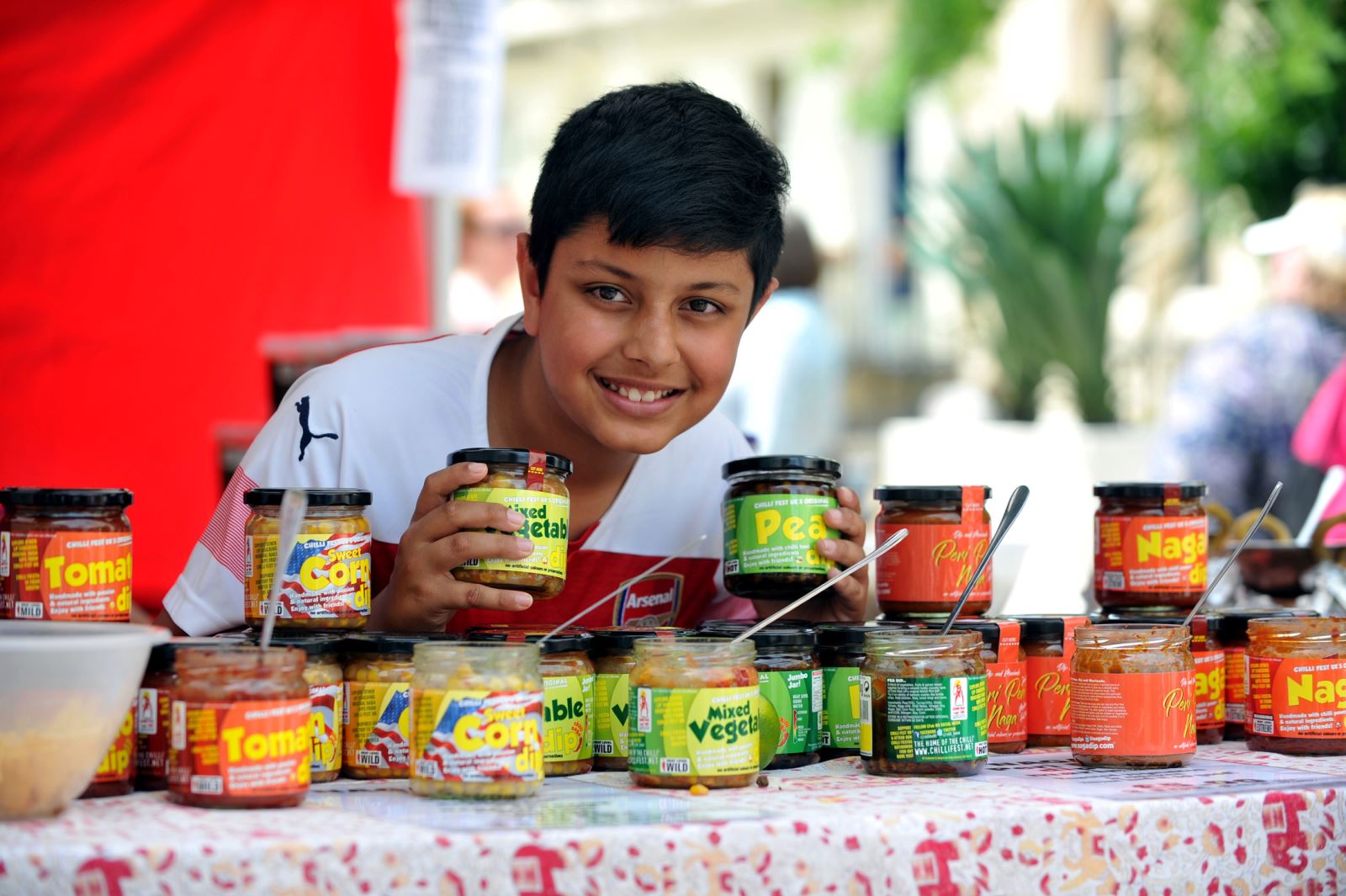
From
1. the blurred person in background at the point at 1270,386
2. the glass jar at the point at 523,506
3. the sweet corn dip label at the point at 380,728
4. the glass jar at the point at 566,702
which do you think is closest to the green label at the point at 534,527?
the glass jar at the point at 523,506

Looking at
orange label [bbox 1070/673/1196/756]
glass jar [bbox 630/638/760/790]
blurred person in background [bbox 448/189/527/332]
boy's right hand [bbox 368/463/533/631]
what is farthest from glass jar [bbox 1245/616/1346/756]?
blurred person in background [bbox 448/189/527/332]

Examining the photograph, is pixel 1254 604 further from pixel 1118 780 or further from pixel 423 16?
pixel 423 16

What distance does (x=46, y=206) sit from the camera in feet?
14.6

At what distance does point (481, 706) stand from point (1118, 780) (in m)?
0.84

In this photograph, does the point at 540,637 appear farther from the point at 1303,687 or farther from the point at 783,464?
the point at 1303,687

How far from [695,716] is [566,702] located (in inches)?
8.5

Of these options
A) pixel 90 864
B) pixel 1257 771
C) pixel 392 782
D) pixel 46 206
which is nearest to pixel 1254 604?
pixel 1257 771

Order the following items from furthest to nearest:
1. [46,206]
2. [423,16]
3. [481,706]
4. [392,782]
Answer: [423,16] → [46,206] → [392,782] → [481,706]

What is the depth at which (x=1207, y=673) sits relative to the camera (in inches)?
91.1

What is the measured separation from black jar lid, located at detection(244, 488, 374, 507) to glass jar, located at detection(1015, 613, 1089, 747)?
3.36 ft

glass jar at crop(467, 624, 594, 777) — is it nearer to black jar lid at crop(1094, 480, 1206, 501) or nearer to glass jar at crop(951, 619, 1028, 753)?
glass jar at crop(951, 619, 1028, 753)

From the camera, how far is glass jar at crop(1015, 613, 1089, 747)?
7.55ft

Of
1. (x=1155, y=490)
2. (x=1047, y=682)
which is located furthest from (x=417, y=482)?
(x=1155, y=490)

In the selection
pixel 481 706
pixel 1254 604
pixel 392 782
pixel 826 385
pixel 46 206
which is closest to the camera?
pixel 481 706
